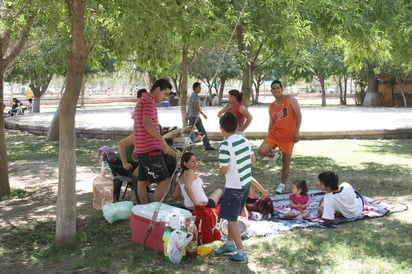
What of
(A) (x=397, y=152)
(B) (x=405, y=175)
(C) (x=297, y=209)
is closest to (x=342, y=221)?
(C) (x=297, y=209)

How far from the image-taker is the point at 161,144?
18.8 ft

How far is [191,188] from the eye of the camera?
557 centimetres

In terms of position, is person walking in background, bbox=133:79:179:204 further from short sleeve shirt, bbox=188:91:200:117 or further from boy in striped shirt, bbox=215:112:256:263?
short sleeve shirt, bbox=188:91:200:117

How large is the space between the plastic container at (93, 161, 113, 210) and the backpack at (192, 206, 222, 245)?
6.39 feet

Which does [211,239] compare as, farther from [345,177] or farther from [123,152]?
[345,177]

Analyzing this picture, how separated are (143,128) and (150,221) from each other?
4.12 ft

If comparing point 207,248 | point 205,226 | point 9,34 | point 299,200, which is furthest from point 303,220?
point 9,34

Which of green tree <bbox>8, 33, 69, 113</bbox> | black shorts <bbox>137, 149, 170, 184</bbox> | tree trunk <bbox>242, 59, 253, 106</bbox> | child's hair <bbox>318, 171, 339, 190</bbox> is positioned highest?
green tree <bbox>8, 33, 69, 113</bbox>

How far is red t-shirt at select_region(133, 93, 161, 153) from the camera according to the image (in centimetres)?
572

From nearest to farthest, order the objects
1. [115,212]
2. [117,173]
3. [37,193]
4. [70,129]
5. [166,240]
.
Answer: [166,240] → [70,129] → [115,212] → [117,173] → [37,193]

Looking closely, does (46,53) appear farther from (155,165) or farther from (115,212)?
(155,165)

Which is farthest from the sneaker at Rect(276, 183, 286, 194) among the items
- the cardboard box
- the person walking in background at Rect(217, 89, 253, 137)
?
the cardboard box

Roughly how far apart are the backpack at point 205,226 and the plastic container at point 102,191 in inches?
76.7

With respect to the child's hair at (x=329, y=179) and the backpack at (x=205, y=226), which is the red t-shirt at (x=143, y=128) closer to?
the backpack at (x=205, y=226)
